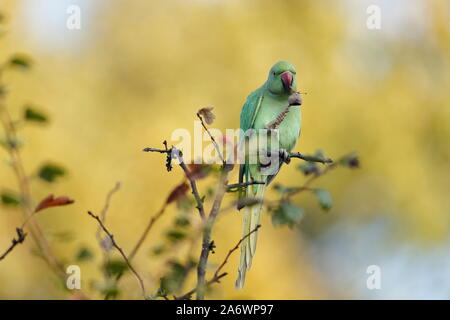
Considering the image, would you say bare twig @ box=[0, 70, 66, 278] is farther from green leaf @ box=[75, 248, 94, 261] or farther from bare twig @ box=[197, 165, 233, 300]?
bare twig @ box=[197, 165, 233, 300]

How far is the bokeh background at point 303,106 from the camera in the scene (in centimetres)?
552

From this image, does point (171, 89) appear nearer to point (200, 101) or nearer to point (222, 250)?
point (200, 101)

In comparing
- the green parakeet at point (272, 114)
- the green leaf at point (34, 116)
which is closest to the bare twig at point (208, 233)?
the green leaf at point (34, 116)

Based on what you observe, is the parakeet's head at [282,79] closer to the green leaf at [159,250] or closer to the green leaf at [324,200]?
the green leaf at [324,200]

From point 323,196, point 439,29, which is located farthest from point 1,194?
point 439,29

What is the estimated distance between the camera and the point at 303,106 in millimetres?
6199

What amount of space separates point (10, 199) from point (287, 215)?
575 millimetres

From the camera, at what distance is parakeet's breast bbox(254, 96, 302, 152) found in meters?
3.27

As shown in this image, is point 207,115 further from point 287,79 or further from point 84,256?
point 287,79

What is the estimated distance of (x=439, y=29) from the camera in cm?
700

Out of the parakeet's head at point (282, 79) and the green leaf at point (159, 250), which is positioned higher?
the parakeet's head at point (282, 79)

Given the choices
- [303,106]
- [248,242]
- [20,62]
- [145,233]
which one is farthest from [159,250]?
[303,106]

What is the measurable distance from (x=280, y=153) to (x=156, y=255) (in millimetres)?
1465

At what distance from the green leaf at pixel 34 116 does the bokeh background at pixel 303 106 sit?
3686mm
